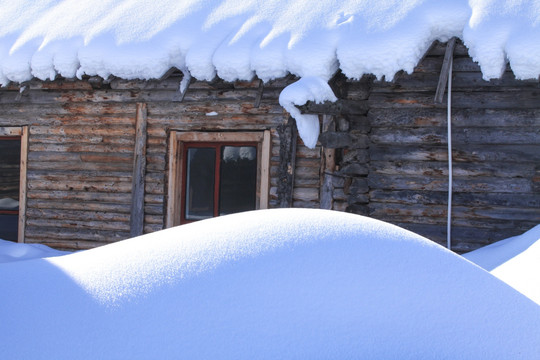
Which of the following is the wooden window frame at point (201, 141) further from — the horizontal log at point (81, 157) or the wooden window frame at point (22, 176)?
the wooden window frame at point (22, 176)

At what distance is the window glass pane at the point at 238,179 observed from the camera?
7156 millimetres

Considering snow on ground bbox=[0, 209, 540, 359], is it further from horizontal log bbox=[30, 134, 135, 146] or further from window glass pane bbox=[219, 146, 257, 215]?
horizontal log bbox=[30, 134, 135, 146]

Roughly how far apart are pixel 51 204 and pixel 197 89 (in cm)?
272

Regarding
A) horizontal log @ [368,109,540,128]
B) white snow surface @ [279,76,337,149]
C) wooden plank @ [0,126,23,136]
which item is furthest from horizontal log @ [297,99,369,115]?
wooden plank @ [0,126,23,136]

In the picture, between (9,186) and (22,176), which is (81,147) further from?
(9,186)

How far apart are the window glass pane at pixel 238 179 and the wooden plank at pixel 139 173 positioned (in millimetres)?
1049

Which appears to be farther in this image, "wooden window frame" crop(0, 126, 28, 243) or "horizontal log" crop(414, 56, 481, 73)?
"wooden window frame" crop(0, 126, 28, 243)

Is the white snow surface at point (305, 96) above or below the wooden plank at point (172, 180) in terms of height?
above

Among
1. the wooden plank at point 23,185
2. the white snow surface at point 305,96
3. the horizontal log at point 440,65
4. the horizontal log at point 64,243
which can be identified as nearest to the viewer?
the white snow surface at point 305,96

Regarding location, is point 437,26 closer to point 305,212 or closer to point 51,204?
point 305,212

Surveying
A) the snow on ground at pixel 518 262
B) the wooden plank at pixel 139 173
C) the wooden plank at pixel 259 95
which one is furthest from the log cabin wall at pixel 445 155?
the wooden plank at pixel 139 173

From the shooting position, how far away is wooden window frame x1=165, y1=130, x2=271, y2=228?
22.5 feet

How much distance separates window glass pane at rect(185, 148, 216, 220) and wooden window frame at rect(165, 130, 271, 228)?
0.13m

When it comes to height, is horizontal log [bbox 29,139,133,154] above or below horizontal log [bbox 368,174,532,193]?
above
